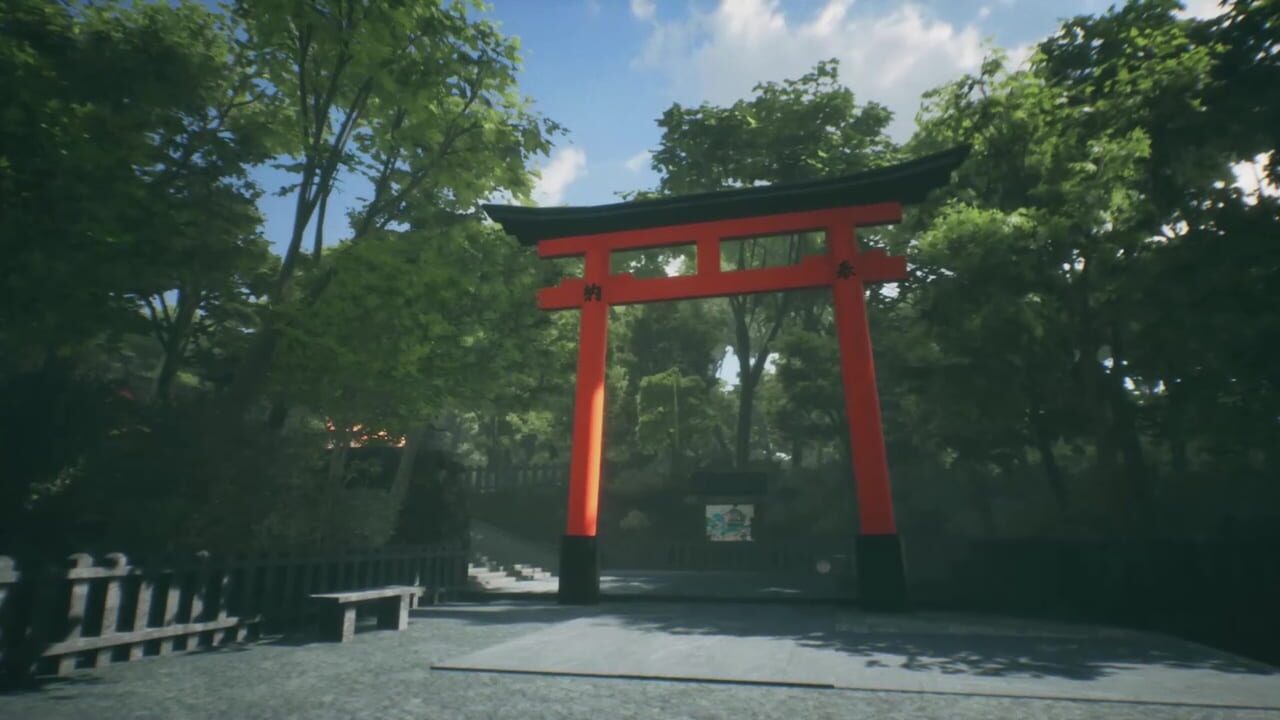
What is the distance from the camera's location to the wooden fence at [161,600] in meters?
5.34

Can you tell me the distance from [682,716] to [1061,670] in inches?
140

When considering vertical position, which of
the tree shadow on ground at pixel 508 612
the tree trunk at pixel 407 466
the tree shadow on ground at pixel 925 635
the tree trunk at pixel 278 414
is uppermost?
the tree trunk at pixel 278 414

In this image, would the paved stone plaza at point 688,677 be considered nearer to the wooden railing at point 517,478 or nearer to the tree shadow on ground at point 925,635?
the tree shadow on ground at point 925,635

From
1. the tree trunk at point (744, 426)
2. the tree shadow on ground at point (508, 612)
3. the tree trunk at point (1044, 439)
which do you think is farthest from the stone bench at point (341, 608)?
the tree trunk at point (744, 426)

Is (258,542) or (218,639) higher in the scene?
(258,542)

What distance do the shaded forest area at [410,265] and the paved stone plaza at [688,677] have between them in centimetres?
301

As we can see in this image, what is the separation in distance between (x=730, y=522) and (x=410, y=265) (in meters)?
12.1

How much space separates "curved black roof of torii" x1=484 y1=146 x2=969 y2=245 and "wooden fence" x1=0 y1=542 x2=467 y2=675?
6170mm

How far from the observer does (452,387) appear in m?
12.3

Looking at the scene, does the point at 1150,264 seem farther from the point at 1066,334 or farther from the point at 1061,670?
the point at 1061,670

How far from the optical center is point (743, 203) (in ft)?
37.0

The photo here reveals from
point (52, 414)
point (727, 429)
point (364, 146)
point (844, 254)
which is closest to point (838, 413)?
point (727, 429)

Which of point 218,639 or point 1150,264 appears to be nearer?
point 218,639

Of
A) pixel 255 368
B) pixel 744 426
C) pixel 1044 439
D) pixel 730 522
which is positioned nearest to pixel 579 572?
pixel 255 368
